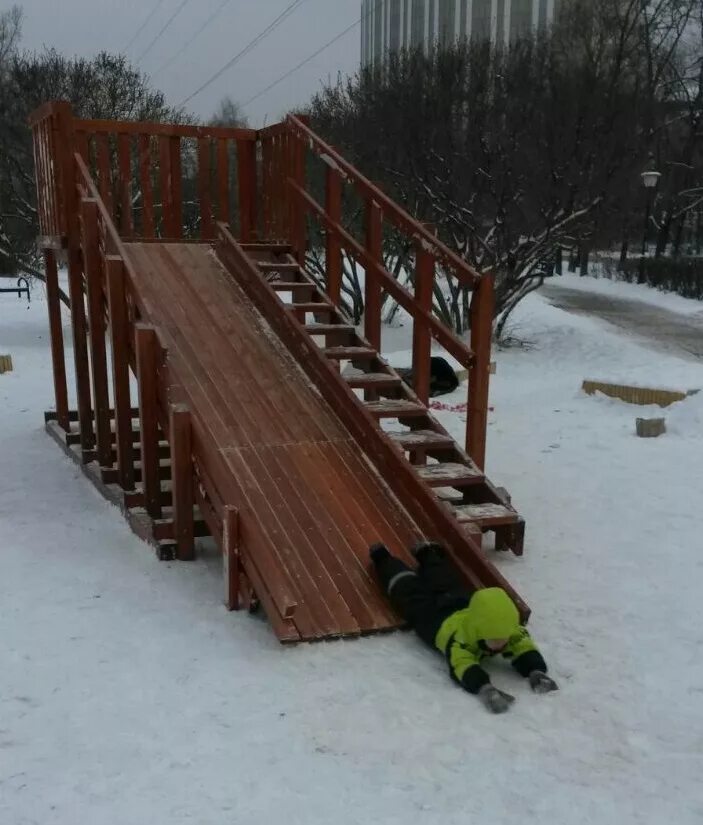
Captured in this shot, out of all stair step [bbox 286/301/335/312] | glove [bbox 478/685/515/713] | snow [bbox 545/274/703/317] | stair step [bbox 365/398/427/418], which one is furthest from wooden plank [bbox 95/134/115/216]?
snow [bbox 545/274/703/317]

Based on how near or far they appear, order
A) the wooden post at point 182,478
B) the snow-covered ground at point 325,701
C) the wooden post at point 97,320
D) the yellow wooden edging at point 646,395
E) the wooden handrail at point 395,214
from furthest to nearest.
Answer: the yellow wooden edging at point 646,395 < the wooden post at point 97,320 < the wooden handrail at point 395,214 < the wooden post at point 182,478 < the snow-covered ground at point 325,701

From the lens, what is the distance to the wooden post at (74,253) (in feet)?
20.9

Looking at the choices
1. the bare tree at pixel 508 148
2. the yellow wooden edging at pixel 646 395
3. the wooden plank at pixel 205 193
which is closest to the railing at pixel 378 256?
the wooden plank at pixel 205 193

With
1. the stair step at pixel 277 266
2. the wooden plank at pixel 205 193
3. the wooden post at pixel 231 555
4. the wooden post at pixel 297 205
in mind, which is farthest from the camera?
the wooden plank at pixel 205 193

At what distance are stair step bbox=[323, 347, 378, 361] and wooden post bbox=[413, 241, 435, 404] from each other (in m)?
0.36

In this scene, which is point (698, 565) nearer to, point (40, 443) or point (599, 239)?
point (40, 443)

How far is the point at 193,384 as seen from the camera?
5.47 metres

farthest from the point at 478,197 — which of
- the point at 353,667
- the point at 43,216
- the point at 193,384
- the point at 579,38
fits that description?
the point at 353,667

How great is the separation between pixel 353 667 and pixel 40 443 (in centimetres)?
497

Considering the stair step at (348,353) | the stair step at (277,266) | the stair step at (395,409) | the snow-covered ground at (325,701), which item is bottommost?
the snow-covered ground at (325,701)

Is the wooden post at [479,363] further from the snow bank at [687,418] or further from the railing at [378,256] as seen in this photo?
the snow bank at [687,418]

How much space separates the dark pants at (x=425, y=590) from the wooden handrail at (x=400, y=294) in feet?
4.59

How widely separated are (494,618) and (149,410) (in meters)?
2.47

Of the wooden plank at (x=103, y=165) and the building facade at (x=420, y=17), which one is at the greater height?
the building facade at (x=420, y=17)
